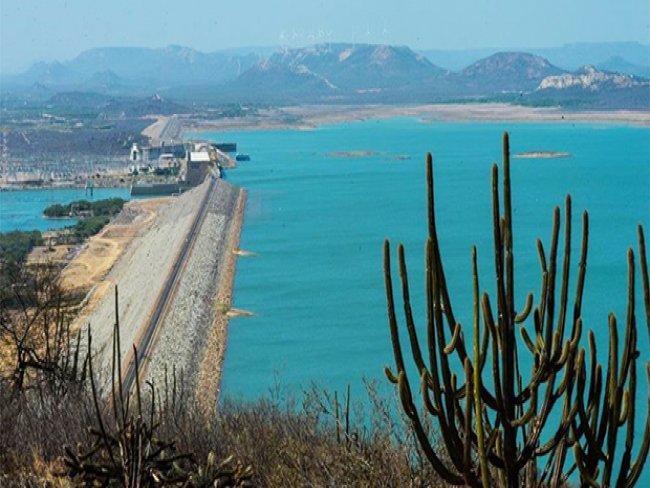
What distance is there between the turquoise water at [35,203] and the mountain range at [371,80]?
153ft

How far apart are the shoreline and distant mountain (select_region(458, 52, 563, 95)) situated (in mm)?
94506

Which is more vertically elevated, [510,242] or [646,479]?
[510,242]

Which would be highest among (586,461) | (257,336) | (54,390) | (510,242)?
(510,242)

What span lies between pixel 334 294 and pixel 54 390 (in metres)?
11.7

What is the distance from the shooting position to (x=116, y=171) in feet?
139

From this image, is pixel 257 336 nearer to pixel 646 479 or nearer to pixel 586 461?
pixel 646 479

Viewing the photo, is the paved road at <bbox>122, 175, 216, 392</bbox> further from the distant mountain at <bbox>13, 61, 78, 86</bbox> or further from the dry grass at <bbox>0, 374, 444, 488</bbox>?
the distant mountain at <bbox>13, 61, 78, 86</bbox>

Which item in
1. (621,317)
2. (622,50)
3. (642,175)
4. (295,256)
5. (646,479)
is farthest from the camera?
(622,50)

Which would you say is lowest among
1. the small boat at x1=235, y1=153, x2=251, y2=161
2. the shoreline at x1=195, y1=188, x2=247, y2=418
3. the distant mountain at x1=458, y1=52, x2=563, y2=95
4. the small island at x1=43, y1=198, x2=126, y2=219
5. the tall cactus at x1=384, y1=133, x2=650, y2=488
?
the shoreline at x1=195, y1=188, x2=247, y2=418

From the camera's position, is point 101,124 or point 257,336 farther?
point 101,124

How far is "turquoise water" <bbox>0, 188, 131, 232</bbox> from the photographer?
2848cm

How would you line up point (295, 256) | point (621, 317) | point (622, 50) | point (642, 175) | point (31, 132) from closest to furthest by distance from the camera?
point (621, 317) → point (295, 256) → point (642, 175) → point (31, 132) → point (622, 50)

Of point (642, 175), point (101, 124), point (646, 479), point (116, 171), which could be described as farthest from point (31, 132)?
point (646, 479)

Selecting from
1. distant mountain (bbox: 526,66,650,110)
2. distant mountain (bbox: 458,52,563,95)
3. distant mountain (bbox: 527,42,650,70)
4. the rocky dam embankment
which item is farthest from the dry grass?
distant mountain (bbox: 527,42,650,70)
